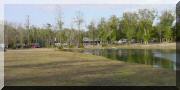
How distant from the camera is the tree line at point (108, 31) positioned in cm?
5088

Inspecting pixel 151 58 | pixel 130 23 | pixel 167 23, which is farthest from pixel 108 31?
pixel 151 58

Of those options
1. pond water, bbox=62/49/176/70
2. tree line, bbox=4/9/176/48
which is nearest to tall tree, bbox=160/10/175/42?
tree line, bbox=4/9/176/48

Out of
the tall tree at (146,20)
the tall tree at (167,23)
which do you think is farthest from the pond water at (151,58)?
the tall tree at (146,20)

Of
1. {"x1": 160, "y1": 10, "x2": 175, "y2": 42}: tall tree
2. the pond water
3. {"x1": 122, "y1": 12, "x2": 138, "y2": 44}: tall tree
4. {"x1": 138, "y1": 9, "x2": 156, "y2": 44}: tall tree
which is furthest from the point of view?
{"x1": 122, "y1": 12, "x2": 138, "y2": 44}: tall tree

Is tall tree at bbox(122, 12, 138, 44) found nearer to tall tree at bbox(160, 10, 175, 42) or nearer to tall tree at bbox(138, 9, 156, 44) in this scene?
tall tree at bbox(138, 9, 156, 44)

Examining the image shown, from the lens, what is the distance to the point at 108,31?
62.8 meters

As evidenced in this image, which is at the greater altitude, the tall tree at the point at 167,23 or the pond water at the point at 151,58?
the tall tree at the point at 167,23

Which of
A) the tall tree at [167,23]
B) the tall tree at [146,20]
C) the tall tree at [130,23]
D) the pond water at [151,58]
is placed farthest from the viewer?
the tall tree at [130,23]

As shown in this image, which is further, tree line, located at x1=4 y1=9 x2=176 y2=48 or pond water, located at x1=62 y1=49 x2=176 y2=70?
tree line, located at x1=4 y1=9 x2=176 y2=48

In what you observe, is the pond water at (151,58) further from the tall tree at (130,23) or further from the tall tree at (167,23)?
the tall tree at (130,23)

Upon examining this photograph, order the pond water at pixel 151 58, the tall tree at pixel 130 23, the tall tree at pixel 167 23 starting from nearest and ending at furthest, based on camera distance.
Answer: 1. the pond water at pixel 151 58
2. the tall tree at pixel 167 23
3. the tall tree at pixel 130 23

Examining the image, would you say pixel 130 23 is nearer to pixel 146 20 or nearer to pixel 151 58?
pixel 146 20

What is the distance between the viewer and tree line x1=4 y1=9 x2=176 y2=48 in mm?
50875
